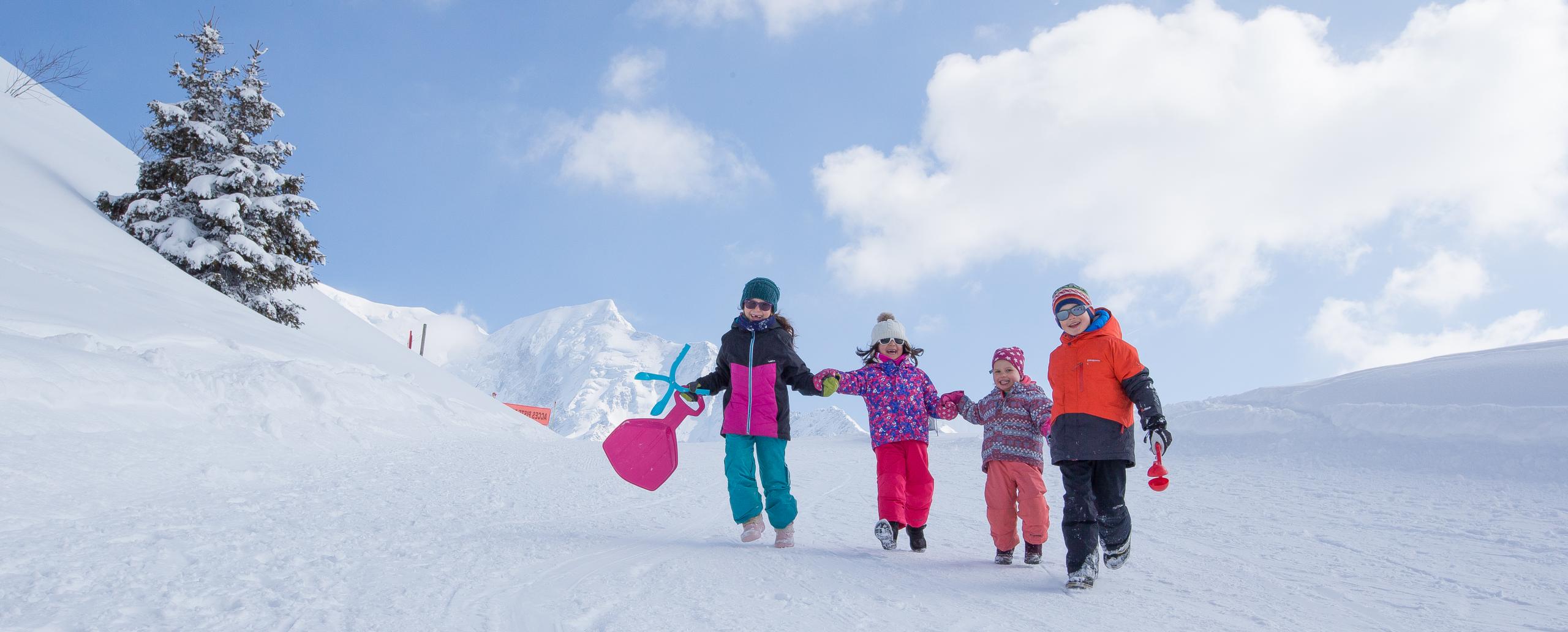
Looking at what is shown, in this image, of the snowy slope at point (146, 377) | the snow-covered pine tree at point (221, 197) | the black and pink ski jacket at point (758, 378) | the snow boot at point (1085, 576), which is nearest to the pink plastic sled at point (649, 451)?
the black and pink ski jacket at point (758, 378)

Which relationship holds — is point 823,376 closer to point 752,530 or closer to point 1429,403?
point 752,530

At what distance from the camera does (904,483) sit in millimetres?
4395

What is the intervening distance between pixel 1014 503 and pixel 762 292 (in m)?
1.80

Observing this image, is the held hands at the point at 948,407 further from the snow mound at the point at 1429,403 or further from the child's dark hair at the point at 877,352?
the snow mound at the point at 1429,403

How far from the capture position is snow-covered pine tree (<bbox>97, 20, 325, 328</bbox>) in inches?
671

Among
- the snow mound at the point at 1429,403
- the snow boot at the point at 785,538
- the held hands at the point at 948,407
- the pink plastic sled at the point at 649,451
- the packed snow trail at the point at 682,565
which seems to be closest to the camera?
the packed snow trail at the point at 682,565

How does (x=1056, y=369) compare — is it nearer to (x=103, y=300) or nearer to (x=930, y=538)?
(x=930, y=538)

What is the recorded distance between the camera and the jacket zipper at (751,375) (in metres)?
4.20

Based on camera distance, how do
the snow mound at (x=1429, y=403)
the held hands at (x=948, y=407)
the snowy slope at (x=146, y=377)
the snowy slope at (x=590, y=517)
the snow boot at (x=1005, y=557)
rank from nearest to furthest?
the snowy slope at (x=590, y=517) < the snow boot at (x=1005, y=557) < the held hands at (x=948, y=407) < the snowy slope at (x=146, y=377) < the snow mound at (x=1429, y=403)

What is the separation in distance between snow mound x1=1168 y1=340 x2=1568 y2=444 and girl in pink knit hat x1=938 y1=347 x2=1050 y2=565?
6.04 meters

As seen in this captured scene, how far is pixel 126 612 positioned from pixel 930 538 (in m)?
3.70

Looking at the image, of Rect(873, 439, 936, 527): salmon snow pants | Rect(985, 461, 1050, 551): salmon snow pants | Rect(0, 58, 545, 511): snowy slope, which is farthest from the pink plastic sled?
Rect(0, 58, 545, 511): snowy slope

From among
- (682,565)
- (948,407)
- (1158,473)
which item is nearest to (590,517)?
(682,565)

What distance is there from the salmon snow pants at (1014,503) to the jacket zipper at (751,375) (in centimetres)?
132
